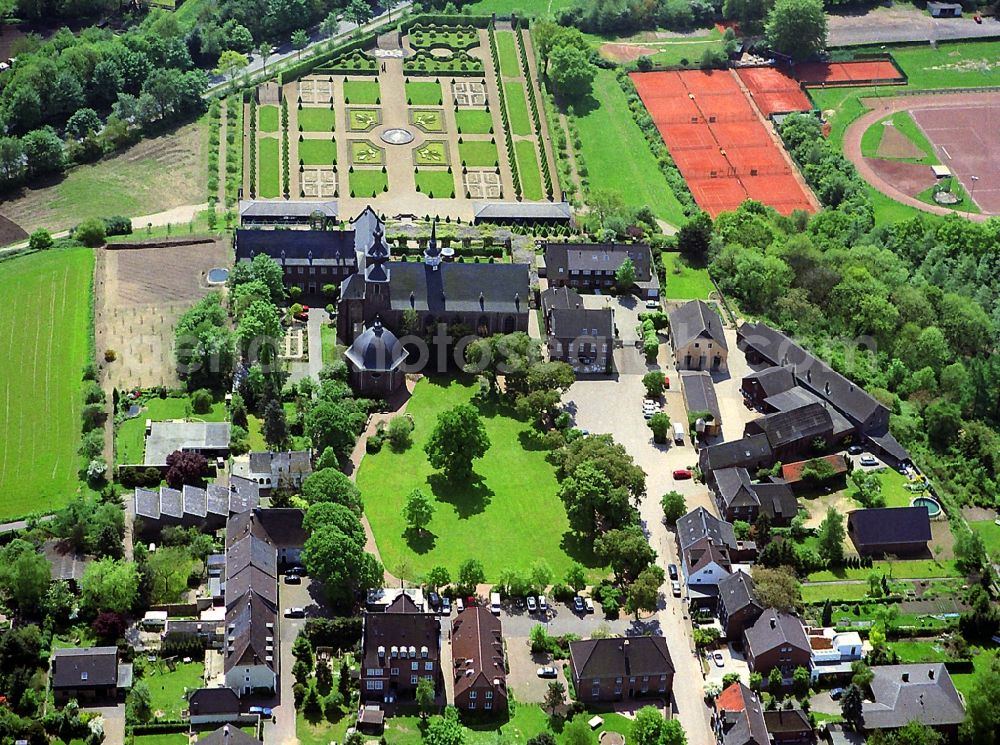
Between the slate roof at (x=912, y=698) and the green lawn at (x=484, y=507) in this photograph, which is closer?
the slate roof at (x=912, y=698)

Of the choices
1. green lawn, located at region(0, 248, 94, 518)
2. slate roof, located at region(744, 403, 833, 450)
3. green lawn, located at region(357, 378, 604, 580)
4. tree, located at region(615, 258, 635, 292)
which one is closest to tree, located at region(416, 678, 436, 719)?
green lawn, located at region(357, 378, 604, 580)

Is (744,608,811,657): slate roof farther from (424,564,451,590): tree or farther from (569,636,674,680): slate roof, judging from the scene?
(424,564,451,590): tree

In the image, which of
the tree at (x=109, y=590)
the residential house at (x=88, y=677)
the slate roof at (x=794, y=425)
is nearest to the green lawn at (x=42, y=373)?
the tree at (x=109, y=590)

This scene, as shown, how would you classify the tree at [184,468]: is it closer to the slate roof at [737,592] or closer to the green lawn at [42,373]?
the green lawn at [42,373]

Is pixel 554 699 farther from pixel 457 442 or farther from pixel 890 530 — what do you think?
pixel 890 530

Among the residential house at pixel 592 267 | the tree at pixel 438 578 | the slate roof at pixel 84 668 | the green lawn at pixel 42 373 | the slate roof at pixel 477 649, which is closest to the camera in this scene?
the slate roof at pixel 84 668

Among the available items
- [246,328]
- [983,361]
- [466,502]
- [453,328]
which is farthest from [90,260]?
[983,361]
